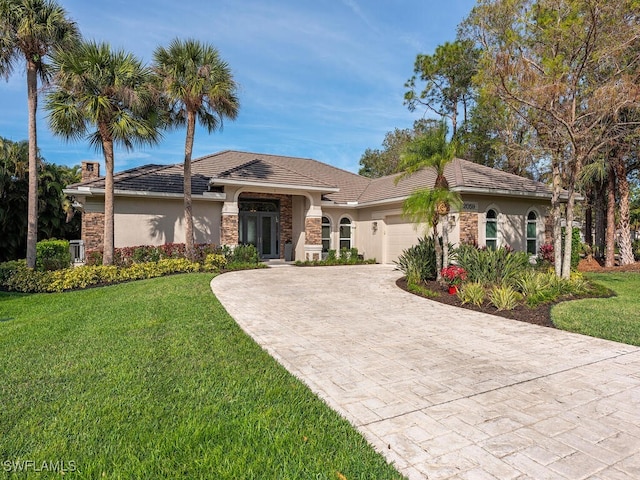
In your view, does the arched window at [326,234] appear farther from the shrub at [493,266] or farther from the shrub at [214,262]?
the shrub at [493,266]

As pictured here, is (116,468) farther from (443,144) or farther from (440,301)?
(443,144)

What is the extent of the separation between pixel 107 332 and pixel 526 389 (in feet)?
20.2

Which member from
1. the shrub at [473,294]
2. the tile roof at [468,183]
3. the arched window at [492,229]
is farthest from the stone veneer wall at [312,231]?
the shrub at [473,294]

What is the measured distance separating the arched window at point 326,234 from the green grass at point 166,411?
43.5 ft

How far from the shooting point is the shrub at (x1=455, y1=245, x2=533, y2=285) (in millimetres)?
9445

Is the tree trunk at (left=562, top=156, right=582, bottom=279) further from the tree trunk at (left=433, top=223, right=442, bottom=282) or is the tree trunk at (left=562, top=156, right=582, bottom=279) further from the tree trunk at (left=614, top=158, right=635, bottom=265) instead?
the tree trunk at (left=614, top=158, right=635, bottom=265)

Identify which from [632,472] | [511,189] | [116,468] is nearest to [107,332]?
[116,468]

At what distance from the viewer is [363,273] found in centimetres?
1450

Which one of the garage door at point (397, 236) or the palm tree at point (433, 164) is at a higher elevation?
the palm tree at point (433, 164)

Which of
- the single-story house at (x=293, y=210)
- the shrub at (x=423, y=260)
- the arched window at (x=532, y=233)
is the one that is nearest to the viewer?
the shrub at (x=423, y=260)

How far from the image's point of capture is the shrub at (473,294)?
8.55 meters

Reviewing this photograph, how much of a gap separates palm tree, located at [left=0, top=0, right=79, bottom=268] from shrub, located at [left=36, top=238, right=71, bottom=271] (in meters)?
0.45

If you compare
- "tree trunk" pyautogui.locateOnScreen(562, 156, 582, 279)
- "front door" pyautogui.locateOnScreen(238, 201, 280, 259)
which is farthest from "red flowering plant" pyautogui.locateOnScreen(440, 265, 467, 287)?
"front door" pyautogui.locateOnScreen(238, 201, 280, 259)

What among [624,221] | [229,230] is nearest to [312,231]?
[229,230]
